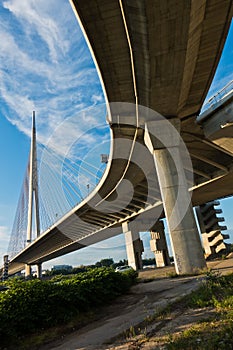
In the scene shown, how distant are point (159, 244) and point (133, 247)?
195 inches

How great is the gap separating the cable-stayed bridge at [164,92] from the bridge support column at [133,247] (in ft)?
50.3

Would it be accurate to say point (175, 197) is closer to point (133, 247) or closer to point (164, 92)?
point (164, 92)

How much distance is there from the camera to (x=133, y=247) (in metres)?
42.7

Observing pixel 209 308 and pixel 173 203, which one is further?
pixel 173 203

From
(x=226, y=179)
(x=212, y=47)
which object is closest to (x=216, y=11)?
(x=212, y=47)

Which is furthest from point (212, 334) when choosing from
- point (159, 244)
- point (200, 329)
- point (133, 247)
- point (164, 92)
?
point (159, 244)

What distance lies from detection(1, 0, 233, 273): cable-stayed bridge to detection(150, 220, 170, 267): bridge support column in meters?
17.6

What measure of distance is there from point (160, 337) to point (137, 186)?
2842cm

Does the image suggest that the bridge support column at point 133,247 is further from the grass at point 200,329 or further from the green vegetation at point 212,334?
the green vegetation at point 212,334

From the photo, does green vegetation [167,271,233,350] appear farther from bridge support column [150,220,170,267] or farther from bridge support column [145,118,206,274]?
bridge support column [150,220,170,267]

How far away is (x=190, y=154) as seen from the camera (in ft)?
86.0

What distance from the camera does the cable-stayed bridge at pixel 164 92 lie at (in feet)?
34.1

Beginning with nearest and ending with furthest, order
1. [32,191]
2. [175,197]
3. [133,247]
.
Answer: [175,197], [133,247], [32,191]

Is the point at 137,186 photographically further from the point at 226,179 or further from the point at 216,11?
the point at 216,11
